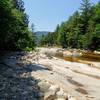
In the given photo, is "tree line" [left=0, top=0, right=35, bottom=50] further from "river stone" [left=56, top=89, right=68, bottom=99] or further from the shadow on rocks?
"river stone" [left=56, top=89, right=68, bottom=99]

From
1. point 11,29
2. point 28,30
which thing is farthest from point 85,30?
point 11,29

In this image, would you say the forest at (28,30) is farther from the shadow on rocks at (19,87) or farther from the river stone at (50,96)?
the river stone at (50,96)

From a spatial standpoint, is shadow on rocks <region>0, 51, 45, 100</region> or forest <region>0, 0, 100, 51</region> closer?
shadow on rocks <region>0, 51, 45, 100</region>

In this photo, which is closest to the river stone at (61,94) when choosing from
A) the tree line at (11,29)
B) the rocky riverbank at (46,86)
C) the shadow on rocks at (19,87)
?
the rocky riverbank at (46,86)

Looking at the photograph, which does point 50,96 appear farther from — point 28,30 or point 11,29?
point 28,30

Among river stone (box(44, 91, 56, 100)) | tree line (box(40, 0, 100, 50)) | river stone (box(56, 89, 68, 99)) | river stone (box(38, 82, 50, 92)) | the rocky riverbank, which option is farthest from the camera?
tree line (box(40, 0, 100, 50))

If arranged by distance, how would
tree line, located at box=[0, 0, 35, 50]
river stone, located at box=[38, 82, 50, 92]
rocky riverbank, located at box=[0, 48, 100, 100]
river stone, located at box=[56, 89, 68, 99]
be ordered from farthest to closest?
tree line, located at box=[0, 0, 35, 50] → river stone, located at box=[38, 82, 50, 92] → rocky riverbank, located at box=[0, 48, 100, 100] → river stone, located at box=[56, 89, 68, 99]

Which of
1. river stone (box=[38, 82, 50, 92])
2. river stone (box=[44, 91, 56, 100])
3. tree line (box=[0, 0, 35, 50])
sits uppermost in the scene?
tree line (box=[0, 0, 35, 50])

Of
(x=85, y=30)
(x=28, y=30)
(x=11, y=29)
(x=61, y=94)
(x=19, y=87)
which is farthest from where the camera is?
(x=85, y=30)

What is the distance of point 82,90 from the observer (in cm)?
1980

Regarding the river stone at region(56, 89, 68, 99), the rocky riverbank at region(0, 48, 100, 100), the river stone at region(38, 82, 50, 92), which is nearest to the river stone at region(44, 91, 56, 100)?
the rocky riverbank at region(0, 48, 100, 100)

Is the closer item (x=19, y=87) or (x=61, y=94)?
(x=61, y=94)

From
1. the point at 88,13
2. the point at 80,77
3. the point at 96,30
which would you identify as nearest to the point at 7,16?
the point at 80,77

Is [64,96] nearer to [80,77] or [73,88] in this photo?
[73,88]
